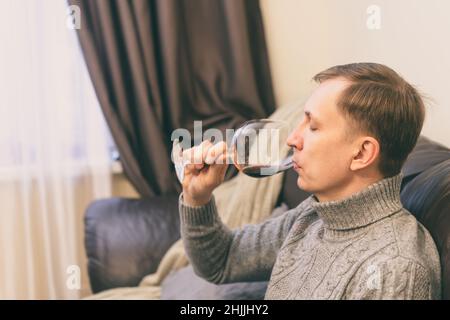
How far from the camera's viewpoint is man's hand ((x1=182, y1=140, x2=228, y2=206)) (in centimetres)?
122

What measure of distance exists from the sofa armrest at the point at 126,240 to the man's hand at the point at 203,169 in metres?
0.74

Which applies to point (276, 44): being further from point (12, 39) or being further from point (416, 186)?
point (416, 186)

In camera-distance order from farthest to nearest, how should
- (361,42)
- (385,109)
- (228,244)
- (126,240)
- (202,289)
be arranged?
(126,240) → (361,42) → (202,289) → (228,244) → (385,109)

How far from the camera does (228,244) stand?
54.1 inches

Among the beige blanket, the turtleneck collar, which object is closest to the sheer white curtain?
the beige blanket

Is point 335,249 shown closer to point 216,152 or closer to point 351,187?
point 351,187

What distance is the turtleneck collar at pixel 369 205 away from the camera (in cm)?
103

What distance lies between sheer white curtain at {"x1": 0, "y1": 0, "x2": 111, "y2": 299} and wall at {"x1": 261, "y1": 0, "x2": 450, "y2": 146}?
2.28 feet

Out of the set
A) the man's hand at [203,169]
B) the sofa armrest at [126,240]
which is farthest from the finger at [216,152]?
the sofa armrest at [126,240]

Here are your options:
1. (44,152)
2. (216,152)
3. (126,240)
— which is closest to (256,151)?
(216,152)

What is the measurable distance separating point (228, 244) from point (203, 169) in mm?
207

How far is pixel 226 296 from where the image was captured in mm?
1521

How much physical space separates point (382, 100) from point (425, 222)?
0.73 feet
